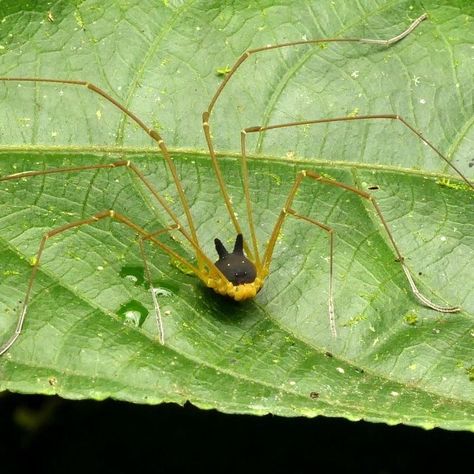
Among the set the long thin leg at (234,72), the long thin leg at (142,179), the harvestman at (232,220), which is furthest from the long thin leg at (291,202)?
the long thin leg at (142,179)

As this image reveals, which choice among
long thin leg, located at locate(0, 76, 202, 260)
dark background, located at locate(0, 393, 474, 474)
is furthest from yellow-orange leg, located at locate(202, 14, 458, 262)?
dark background, located at locate(0, 393, 474, 474)

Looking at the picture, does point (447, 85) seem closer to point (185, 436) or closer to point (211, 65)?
point (211, 65)

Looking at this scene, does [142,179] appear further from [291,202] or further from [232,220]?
[291,202]

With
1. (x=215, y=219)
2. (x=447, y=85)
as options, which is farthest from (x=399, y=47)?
(x=215, y=219)

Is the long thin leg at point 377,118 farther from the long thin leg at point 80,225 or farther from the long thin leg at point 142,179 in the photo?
the long thin leg at point 80,225

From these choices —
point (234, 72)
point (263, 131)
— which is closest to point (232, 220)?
point (263, 131)
